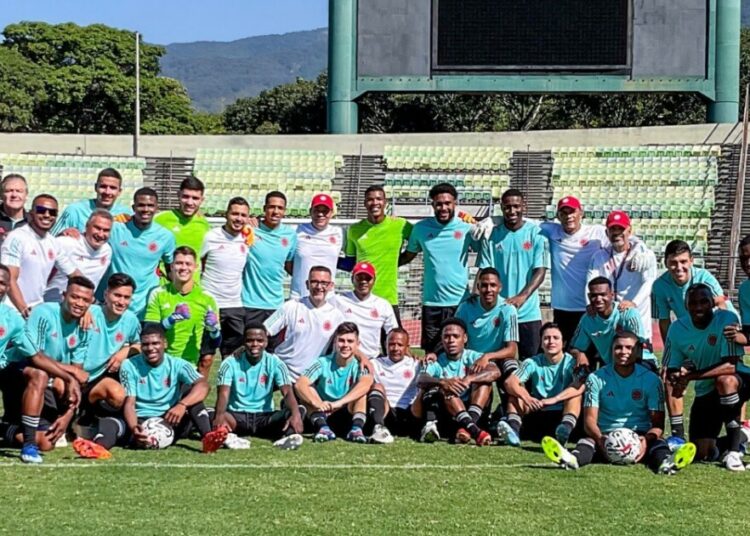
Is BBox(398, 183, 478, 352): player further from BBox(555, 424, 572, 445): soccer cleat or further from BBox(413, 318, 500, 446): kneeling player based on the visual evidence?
BBox(555, 424, 572, 445): soccer cleat

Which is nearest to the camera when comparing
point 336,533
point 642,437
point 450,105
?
point 336,533

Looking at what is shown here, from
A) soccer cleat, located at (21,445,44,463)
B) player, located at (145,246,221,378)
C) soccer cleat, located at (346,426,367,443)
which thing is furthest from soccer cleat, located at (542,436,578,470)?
soccer cleat, located at (21,445,44,463)

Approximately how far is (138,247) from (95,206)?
0.53 meters

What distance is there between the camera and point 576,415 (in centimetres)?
834

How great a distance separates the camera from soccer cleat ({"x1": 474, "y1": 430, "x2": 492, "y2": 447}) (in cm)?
846

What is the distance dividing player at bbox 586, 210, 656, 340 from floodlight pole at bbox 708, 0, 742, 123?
42.4ft

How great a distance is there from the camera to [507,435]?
27.8 feet

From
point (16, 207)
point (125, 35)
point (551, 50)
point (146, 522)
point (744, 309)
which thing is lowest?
point (146, 522)

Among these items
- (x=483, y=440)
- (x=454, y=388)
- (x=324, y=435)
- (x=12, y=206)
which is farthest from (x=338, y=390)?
(x=12, y=206)

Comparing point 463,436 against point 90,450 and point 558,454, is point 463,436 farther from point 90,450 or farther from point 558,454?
point 90,450

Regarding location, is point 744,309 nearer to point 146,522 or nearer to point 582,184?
point 146,522

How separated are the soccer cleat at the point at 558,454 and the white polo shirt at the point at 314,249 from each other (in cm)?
300

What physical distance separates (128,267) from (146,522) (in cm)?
355

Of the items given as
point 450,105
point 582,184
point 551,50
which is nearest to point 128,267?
point 551,50
